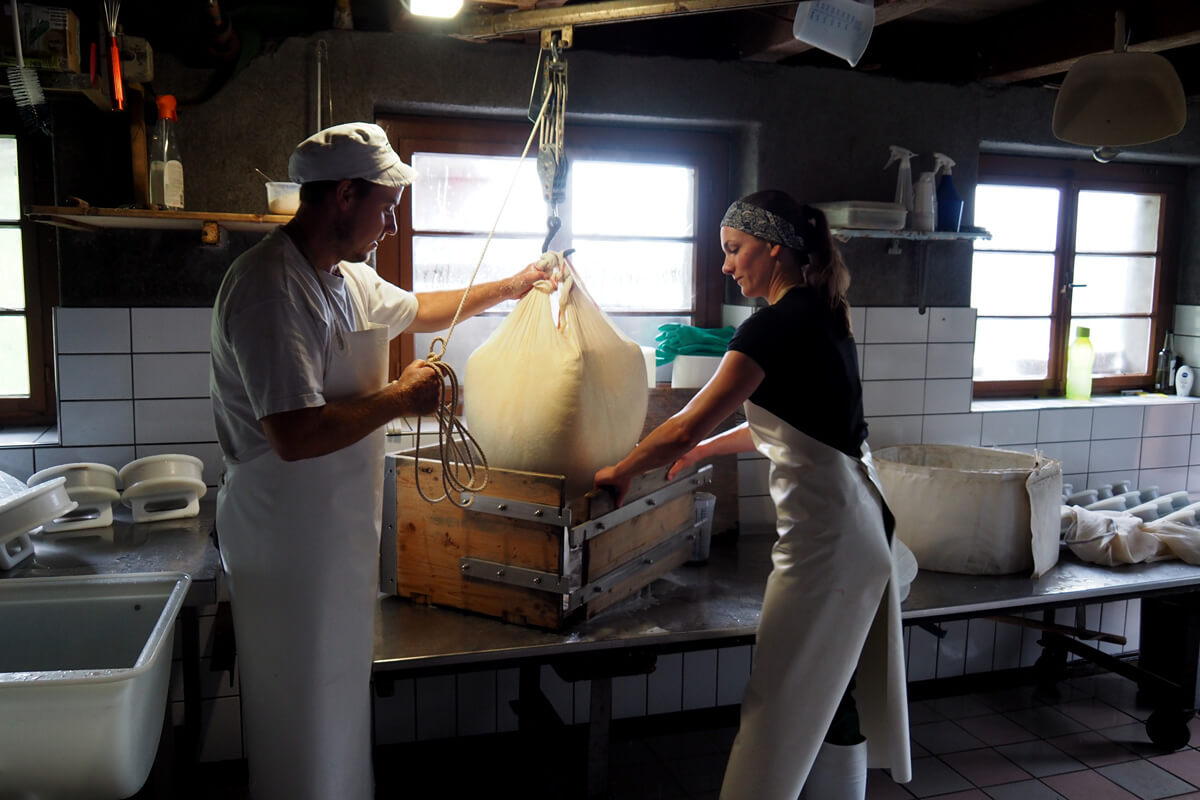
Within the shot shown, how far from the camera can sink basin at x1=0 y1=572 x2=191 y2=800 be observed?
1.40m

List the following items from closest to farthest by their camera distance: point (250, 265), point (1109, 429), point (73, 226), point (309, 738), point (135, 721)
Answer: point (135, 721) < point (250, 265) < point (309, 738) < point (73, 226) < point (1109, 429)

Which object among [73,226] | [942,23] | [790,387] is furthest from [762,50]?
[73,226]

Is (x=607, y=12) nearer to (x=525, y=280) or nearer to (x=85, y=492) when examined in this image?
(x=525, y=280)

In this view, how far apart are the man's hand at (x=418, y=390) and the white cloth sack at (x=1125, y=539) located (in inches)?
83.9

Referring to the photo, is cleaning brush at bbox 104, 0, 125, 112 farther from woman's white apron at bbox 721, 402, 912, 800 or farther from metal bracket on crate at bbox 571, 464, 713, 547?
woman's white apron at bbox 721, 402, 912, 800

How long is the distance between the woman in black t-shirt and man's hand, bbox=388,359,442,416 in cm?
44

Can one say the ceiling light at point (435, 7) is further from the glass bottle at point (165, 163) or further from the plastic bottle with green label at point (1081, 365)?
the plastic bottle with green label at point (1081, 365)

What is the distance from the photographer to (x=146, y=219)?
2320 mm

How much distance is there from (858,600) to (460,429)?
914 mm

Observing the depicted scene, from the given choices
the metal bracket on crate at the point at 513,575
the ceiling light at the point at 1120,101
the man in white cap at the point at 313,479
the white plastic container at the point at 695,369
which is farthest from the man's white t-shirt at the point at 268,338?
the ceiling light at the point at 1120,101

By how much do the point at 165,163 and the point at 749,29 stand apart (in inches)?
69.1

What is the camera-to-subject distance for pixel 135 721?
4.85 feet

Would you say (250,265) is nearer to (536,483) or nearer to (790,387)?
(536,483)

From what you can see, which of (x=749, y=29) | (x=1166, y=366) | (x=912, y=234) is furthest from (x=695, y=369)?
(x=1166, y=366)
